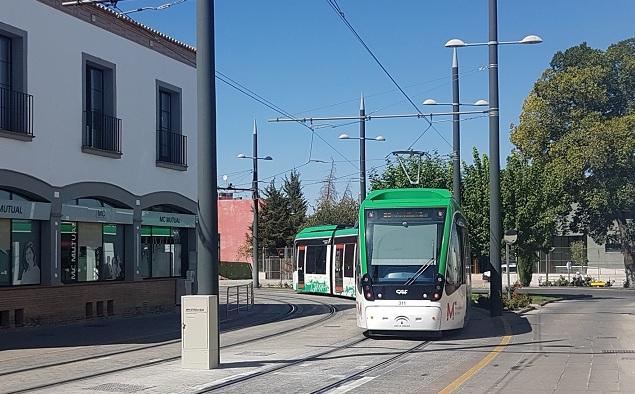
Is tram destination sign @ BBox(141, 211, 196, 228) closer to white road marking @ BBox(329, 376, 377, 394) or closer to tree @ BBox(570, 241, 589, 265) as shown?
white road marking @ BBox(329, 376, 377, 394)

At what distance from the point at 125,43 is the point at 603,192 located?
123ft

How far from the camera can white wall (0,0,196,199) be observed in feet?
74.9

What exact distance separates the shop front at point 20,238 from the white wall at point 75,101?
2.88 ft

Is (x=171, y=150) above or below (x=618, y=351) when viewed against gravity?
above

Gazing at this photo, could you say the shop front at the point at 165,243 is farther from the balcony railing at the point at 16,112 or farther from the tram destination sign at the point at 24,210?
the balcony railing at the point at 16,112

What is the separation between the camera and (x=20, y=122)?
2222 cm

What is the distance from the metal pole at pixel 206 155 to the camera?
14367 millimetres

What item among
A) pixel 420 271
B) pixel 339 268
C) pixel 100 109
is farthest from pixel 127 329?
pixel 339 268

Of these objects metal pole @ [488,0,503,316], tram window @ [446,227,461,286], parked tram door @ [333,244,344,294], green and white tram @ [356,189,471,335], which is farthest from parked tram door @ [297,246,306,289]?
tram window @ [446,227,461,286]

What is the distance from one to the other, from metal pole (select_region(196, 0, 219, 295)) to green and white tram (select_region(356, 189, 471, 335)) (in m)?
4.96

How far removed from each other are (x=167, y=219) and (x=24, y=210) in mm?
8057

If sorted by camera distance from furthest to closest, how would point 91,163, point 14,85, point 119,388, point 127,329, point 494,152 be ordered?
1. point 91,163
2. point 494,152
3. point 127,329
4. point 14,85
5. point 119,388

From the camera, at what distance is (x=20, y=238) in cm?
2281

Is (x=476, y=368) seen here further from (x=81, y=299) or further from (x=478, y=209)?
(x=478, y=209)
